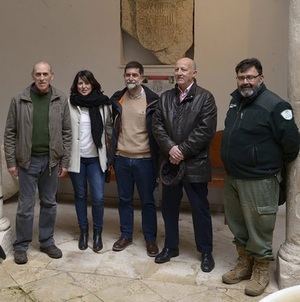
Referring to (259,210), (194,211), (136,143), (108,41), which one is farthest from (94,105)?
(108,41)

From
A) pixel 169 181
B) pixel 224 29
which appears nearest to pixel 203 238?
pixel 169 181

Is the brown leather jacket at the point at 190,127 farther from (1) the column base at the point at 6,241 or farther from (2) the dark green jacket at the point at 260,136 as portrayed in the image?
(1) the column base at the point at 6,241

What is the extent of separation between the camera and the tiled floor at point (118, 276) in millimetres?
3514

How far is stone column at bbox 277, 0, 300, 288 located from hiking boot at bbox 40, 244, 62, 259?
5.88 ft

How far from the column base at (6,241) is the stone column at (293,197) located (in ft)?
7.25

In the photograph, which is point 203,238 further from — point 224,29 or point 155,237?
point 224,29

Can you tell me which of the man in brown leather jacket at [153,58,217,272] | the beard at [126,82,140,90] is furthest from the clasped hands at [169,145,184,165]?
the beard at [126,82,140,90]

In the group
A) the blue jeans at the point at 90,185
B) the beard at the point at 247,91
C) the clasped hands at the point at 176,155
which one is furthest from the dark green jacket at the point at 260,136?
the blue jeans at the point at 90,185

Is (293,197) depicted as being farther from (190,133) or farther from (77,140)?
(77,140)

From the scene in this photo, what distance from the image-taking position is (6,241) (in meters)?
4.18

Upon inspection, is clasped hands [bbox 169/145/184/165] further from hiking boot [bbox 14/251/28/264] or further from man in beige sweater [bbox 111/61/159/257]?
hiking boot [bbox 14/251/28/264]

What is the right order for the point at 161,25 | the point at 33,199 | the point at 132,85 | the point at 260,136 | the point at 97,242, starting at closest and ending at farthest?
the point at 260,136, the point at 132,85, the point at 33,199, the point at 97,242, the point at 161,25

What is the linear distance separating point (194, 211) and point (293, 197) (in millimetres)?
764

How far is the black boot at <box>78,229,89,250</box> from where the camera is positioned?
14.2 feet
